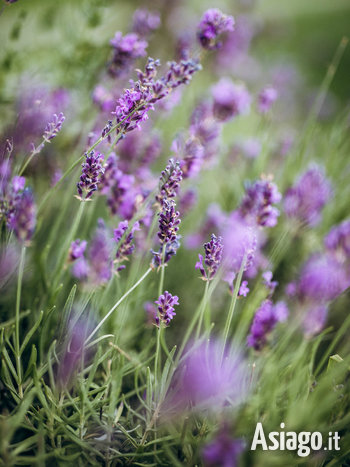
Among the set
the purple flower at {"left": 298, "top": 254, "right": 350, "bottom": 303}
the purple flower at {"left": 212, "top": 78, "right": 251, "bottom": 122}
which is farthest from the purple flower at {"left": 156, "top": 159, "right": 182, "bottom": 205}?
the purple flower at {"left": 212, "top": 78, "right": 251, "bottom": 122}

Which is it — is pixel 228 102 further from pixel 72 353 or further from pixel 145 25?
pixel 72 353

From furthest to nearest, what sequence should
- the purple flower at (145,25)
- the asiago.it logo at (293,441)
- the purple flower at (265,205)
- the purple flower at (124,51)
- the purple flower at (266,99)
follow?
the purple flower at (266,99), the purple flower at (145,25), the purple flower at (124,51), the purple flower at (265,205), the asiago.it logo at (293,441)

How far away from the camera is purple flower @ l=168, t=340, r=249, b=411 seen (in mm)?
616

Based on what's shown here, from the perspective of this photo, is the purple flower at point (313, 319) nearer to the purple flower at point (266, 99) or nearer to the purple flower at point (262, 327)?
the purple flower at point (262, 327)

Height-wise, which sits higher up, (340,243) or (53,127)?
(53,127)

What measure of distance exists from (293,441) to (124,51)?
33.9 inches

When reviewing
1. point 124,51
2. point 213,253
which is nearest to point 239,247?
point 213,253

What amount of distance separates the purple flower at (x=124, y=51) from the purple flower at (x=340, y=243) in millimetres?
627

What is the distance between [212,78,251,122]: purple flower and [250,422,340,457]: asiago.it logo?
30.6 inches

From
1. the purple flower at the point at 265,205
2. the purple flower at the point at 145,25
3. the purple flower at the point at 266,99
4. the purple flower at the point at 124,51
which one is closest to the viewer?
the purple flower at the point at 265,205

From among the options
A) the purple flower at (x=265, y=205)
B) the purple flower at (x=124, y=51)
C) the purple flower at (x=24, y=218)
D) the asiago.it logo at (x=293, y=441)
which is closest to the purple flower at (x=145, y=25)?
the purple flower at (x=124, y=51)

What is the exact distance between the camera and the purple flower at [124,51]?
2.99 feet

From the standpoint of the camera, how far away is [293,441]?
0.59 meters

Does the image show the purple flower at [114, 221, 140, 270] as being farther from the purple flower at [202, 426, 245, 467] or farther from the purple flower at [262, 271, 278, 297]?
the purple flower at [202, 426, 245, 467]
